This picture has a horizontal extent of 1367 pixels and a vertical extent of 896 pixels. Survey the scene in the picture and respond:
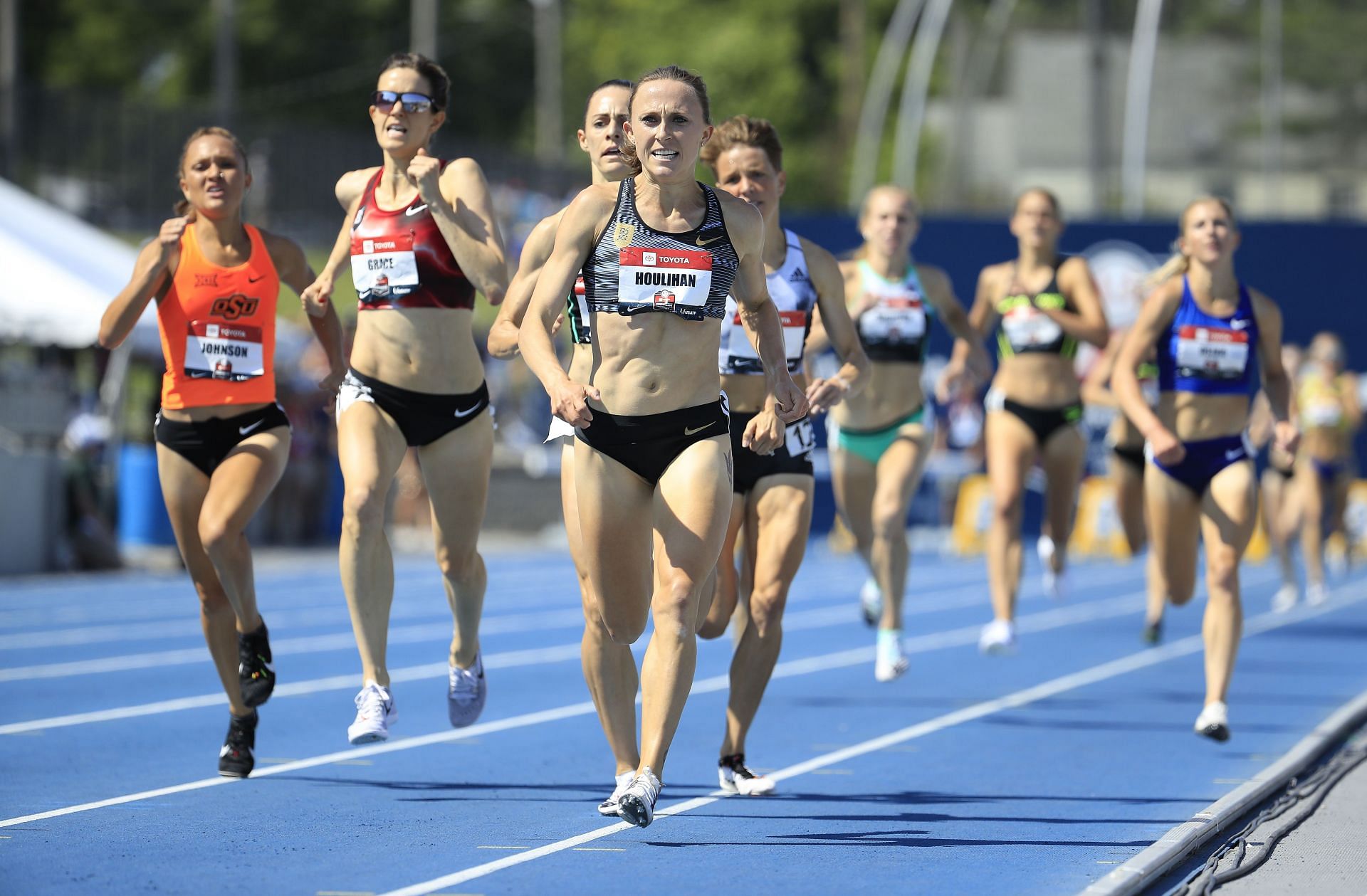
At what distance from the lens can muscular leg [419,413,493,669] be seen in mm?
7699

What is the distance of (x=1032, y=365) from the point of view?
11.5 metres

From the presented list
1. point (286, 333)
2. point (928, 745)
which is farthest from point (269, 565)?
point (928, 745)

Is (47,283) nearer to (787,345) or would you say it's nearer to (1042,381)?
(1042,381)

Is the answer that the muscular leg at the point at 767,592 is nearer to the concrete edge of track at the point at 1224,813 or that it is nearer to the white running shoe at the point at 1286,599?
the concrete edge of track at the point at 1224,813

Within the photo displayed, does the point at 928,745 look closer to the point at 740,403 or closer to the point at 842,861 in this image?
the point at 740,403

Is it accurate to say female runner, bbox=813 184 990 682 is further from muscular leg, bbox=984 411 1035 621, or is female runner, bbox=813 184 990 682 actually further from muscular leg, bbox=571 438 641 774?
muscular leg, bbox=571 438 641 774

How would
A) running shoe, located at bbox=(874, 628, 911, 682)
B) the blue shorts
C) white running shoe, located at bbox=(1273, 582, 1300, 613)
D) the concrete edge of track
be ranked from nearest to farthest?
the concrete edge of track → the blue shorts → running shoe, located at bbox=(874, 628, 911, 682) → white running shoe, located at bbox=(1273, 582, 1300, 613)

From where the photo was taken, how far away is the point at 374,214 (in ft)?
25.0

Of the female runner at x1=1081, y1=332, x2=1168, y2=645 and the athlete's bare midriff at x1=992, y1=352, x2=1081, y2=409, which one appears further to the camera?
the female runner at x1=1081, y1=332, x2=1168, y2=645

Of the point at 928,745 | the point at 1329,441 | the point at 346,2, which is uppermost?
the point at 346,2

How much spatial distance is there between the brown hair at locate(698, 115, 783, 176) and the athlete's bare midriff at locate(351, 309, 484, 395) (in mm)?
1288

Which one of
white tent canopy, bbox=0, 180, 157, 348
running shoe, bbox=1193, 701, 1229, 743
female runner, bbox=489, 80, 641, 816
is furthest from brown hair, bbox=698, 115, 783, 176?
white tent canopy, bbox=0, 180, 157, 348

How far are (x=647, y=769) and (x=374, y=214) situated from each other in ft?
8.65

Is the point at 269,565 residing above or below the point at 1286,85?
below
